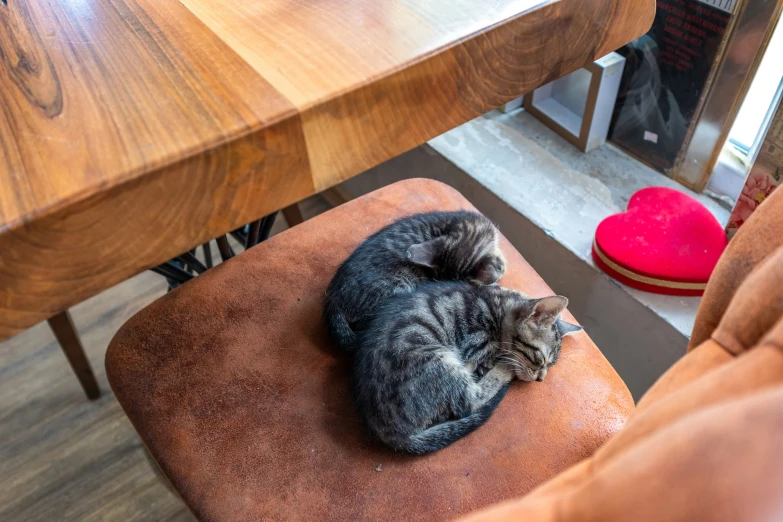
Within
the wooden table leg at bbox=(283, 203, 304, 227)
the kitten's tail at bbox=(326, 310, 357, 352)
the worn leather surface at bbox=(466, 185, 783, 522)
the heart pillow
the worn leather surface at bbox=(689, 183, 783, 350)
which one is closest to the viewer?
the worn leather surface at bbox=(466, 185, 783, 522)

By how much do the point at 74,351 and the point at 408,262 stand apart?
0.77 metres

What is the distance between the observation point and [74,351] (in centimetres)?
124

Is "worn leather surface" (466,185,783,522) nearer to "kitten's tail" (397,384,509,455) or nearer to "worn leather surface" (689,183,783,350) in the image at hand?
"worn leather surface" (689,183,783,350)

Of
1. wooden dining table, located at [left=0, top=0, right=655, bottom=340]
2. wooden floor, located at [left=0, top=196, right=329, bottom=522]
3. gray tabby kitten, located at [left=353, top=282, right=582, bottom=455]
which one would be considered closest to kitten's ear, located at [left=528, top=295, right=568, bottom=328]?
gray tabby kitten, located at [left=353, top=282, right=582, bottom=455]

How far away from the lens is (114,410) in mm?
1364

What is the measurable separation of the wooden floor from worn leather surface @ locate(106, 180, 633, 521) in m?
0.62

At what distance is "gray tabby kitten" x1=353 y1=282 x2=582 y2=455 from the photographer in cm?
68

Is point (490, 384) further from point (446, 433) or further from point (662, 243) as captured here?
point (662, 243)

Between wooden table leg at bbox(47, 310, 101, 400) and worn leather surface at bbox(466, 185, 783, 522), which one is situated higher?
worn leather surface at bbox(466, 185, 783, 522)

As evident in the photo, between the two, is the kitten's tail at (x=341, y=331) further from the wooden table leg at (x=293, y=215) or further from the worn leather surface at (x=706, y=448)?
the wooden table leg at (x=293, y=215)

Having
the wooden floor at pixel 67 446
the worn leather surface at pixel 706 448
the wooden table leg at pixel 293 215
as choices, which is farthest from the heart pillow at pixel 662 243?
the wooden floor at pixel 67 446

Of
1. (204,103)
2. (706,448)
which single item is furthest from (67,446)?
(706,448)

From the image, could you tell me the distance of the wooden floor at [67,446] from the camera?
1.22 meters

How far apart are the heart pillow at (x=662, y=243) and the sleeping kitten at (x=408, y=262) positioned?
30cm
